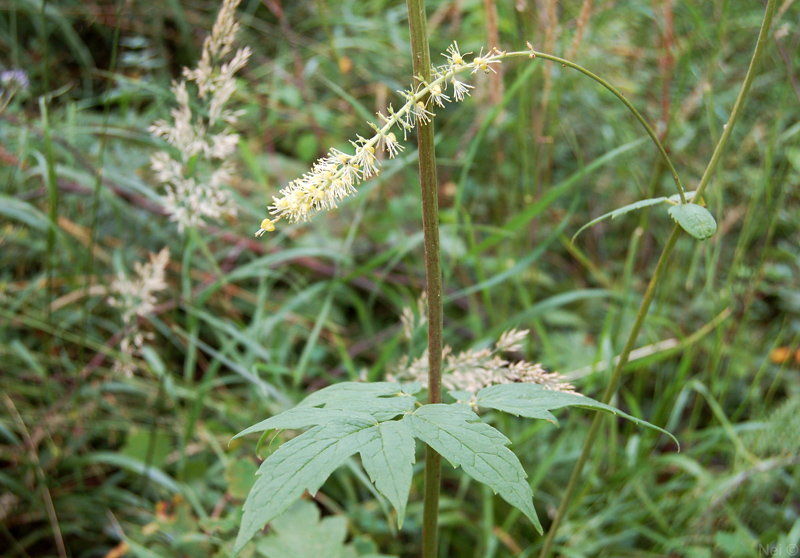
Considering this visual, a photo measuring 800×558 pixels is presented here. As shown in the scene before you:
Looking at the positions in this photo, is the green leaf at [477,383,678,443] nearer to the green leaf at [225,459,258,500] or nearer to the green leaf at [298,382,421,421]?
the green leaf at [298,382,421,421]

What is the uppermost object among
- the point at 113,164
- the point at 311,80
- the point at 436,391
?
the point at 311,80

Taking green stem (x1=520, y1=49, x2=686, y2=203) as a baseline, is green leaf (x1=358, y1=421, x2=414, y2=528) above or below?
below

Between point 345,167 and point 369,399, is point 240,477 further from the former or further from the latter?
point 345,167

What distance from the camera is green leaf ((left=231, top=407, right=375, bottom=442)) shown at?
30.7 inches

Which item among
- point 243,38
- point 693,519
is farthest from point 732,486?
point 243,38

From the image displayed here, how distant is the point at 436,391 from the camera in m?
0.98

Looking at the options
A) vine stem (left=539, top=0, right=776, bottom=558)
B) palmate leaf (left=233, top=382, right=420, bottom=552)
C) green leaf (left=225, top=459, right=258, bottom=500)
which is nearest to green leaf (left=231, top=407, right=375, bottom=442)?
palmate leaf (left=233, top=382, right=420, bottom=552)

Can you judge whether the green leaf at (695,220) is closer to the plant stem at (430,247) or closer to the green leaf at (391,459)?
the plant stem at (430,247)

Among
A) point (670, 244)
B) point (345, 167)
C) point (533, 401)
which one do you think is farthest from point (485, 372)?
point (345, 167)

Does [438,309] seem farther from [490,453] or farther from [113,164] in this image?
[113,164]

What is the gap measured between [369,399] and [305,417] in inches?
4.7

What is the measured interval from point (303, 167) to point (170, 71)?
1.12 metres

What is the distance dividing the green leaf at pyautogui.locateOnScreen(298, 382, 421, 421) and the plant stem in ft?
0.26

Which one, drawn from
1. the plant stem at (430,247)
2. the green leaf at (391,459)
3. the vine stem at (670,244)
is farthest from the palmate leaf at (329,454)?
the vine stem at (670,244)
